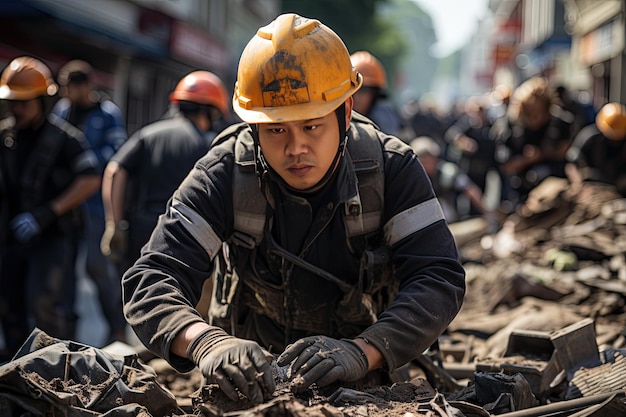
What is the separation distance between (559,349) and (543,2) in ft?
130

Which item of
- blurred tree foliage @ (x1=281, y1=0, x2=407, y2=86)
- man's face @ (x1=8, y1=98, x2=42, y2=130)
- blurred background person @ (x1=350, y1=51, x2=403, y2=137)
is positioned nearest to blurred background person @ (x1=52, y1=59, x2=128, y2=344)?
man's face @ (x1=8, y1=98, x2=42, y2=130)

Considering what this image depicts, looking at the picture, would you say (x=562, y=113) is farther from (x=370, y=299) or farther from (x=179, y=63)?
(x=179, y=63)

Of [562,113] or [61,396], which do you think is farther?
[562,113]

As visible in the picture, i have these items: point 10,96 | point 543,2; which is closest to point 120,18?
point 10,96

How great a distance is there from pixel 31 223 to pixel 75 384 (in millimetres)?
3631

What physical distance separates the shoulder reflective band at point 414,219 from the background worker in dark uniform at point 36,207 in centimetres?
387

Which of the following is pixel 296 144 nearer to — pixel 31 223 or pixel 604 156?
pixel 31 223

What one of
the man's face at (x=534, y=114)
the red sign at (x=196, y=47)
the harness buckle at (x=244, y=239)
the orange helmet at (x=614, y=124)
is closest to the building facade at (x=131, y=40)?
the red sign at (x=196, y=47)

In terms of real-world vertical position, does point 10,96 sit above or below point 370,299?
above

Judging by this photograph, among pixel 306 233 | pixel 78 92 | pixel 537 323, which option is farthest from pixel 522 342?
pixel 78 92

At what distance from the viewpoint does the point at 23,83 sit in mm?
6848

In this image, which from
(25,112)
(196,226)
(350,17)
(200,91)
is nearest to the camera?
(196,226)

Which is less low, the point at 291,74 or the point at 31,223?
the point at 291,74

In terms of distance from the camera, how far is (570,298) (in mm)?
6879
